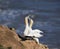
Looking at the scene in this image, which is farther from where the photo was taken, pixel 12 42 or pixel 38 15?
pixel 38 15

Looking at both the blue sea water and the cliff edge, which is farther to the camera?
the blue sea water

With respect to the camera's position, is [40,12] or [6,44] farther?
[40,12]

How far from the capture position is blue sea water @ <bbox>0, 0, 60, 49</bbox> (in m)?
27.4

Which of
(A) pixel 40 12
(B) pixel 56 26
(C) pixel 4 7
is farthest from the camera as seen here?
(C) pixel 4 7

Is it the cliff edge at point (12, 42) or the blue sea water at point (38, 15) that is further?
the blue sea water at point (38, 15)

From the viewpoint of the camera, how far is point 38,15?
113 feet

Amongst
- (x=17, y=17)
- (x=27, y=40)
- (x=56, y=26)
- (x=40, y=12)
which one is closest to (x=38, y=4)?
(x=40, y=12)

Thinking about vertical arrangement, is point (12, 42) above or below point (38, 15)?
above

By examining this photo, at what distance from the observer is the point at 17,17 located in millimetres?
33000

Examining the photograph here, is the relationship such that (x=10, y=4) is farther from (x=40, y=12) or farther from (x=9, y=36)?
(x=9, y=36)

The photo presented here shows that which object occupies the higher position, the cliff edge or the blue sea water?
the cliff edge

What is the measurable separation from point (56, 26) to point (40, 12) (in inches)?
224

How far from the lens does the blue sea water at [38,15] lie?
27406 mm

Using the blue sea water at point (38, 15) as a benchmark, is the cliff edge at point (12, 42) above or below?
above
